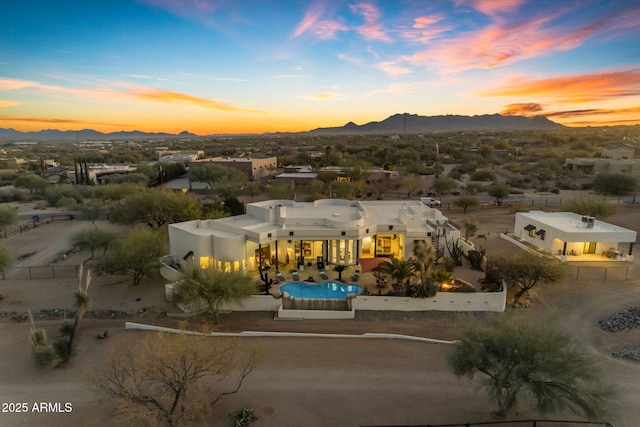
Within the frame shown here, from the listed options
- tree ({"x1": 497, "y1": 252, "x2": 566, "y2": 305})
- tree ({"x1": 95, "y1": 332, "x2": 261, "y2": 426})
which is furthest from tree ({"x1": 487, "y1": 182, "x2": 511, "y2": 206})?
tree ({"x1": 95, "y1": 332, "x2": 261, "y2": 426})

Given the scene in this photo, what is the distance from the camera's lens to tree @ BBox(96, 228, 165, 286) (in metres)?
23.9

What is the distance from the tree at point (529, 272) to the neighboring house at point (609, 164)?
5547 cm

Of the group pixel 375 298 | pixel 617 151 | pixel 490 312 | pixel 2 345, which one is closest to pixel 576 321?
pixel 490 312

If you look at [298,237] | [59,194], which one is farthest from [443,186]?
[59,194]

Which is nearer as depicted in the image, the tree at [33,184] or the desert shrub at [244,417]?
the desert shrub at [244,417]

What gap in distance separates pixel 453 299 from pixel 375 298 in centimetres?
432

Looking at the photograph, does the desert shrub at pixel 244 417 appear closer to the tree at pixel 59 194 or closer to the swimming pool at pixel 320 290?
the swimming pool at pixel 320 290

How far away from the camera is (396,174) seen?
6688cm

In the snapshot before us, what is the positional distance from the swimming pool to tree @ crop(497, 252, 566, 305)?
8.63m

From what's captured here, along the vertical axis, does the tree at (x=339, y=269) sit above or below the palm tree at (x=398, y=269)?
below

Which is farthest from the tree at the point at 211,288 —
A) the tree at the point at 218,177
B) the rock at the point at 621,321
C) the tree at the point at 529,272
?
the tree at the point at 218,177

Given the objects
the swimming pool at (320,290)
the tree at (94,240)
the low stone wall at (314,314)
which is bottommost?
the low stone wall at (314,314)

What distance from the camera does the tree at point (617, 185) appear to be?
167 ft

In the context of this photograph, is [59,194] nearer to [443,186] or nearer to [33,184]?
[33,184]
